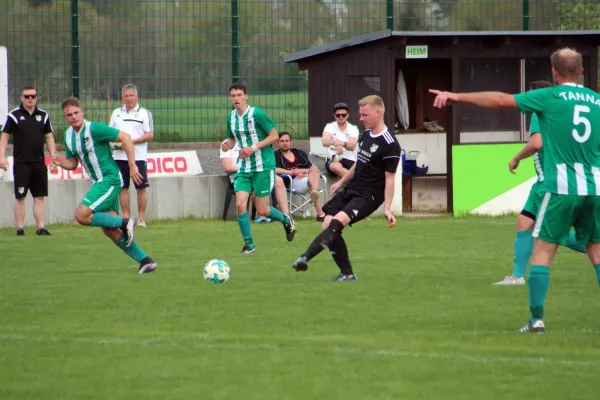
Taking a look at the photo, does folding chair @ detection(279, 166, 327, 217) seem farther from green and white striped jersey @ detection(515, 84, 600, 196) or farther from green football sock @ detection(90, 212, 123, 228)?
green and white striped jersey @ detection(515, 84, 600, 196)

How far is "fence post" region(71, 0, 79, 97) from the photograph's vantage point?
21594mm

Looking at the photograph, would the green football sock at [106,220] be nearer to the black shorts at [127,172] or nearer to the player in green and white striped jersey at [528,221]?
the player in green and white striped jersey at [528,221]

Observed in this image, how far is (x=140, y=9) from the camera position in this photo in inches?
857

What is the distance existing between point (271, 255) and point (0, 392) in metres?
7.80

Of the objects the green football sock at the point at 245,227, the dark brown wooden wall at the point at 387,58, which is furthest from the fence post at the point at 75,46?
the green football sock at the point at 245,227

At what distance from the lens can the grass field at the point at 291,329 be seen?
23.1ft

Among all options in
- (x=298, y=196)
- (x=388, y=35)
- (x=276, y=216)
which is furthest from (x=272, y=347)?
(x=388, y=35)

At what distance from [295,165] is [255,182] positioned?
549 cm

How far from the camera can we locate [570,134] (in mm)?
8344

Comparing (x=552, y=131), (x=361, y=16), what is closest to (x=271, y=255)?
(x=552, y=131)

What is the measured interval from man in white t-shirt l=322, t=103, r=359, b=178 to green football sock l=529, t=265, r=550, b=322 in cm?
1175

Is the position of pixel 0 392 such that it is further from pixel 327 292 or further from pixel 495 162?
pixel 495 162

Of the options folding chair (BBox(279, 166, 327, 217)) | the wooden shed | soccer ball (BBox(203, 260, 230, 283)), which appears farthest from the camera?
the wooden shed

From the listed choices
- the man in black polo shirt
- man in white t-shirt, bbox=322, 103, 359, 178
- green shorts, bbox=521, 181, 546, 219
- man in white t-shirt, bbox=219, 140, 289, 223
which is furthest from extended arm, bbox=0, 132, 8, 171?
green shorts, bbox=521, 181, 546, 219
